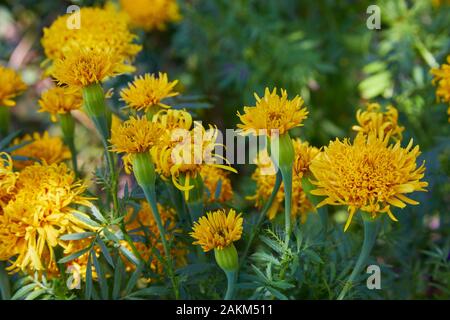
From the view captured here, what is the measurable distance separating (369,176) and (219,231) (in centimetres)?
24

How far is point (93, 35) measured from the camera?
1.38 meters

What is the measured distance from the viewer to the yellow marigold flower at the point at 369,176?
92 centimetres

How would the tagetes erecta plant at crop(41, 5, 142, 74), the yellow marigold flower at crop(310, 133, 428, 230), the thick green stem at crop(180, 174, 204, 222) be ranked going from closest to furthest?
the yellow marigold flower at crop(310, 133, 428, 230) → the thick green stem at crop(180, 174, 204, 222) → the tagetes erecta plant at crop(41, 5, 142, 74)

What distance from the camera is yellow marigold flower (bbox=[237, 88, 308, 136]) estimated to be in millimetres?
958

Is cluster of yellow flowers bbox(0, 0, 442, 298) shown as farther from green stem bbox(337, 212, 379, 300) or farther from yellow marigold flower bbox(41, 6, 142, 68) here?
yellow marigold flower bbox(41, 6, 142, 68)

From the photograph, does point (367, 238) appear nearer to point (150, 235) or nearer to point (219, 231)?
point (219, 231)

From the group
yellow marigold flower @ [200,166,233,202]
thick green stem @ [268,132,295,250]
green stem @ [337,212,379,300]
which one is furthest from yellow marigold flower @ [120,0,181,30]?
green stem @ [337,212,379,300]

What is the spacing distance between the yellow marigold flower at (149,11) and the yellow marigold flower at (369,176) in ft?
4.20

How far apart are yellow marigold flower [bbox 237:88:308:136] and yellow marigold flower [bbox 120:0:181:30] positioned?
1.21 meters

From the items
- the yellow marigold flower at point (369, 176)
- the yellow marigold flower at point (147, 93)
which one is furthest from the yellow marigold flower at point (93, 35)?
the yellow marigold flower at point (369, 176)

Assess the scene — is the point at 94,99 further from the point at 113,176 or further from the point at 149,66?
the point at 149,66

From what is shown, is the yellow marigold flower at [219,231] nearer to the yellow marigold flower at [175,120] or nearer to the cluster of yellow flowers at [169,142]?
the cluster of yellow flowers at [169,142]
